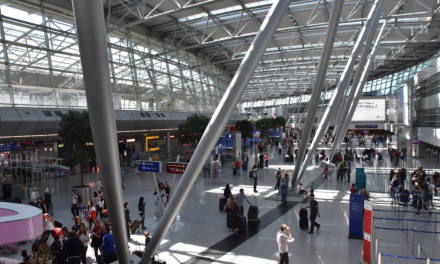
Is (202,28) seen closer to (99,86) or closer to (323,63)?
(323,63)

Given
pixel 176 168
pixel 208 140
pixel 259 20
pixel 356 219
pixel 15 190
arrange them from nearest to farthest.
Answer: pixel 208 140
pixel 356 219
pixel 176 168
pixel 15 190
pixel 259 20

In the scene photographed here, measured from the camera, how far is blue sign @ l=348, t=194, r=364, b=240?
10602 mm

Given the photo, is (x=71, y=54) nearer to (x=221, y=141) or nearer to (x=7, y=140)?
(x=7, y=140)

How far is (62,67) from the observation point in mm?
25344

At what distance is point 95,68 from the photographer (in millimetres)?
4266

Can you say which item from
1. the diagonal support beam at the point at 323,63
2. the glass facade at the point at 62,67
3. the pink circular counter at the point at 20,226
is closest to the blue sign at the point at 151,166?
the diagonal support beam at the point at 323,63

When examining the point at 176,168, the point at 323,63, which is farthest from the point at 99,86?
the point at 323,63

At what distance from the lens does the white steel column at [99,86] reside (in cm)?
408

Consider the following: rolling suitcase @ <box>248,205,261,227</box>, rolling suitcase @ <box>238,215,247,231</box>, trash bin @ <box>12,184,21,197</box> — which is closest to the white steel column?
rolling suitcase @ <box>238,215,247,231</box>

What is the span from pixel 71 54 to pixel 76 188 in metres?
13.2

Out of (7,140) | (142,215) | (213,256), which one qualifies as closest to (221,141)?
(7,140)

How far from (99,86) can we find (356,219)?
9.26m

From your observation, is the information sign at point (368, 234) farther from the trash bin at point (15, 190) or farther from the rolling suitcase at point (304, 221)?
the trash bin at point (15, 190)

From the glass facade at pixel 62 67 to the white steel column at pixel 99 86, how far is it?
2009 centimetres
